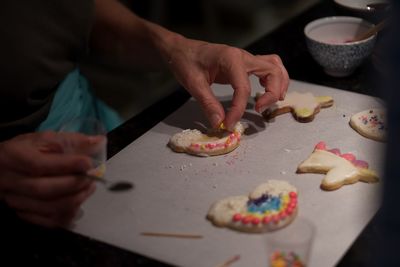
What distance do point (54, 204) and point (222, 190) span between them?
Answer: 310 millimetres

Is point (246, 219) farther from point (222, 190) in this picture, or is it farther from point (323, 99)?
point (323, 99)

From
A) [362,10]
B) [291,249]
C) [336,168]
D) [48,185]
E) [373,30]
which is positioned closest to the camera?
[291,249]

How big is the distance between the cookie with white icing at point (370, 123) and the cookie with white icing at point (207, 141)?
241 mm

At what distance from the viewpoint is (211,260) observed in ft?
3.22

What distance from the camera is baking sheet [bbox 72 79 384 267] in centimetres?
101

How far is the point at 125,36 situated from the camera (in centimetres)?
157

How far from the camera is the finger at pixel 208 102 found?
1.29 m

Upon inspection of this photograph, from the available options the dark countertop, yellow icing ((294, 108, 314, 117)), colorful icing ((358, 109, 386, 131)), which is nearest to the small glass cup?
the dark countertop

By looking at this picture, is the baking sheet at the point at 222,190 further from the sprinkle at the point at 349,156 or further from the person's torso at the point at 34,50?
the person's torso at the point at 34,50

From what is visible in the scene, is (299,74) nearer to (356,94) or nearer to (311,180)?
(356,94)

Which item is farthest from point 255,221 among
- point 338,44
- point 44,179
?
point 338,44

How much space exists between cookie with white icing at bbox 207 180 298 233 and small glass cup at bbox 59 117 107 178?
22 centimetres

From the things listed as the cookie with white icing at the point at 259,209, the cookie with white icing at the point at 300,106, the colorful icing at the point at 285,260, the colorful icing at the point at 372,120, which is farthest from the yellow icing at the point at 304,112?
the colorful icing at the point at 285,260

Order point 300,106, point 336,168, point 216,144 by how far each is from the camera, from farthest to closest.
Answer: point 300,106
point 216,144
point 336,168
